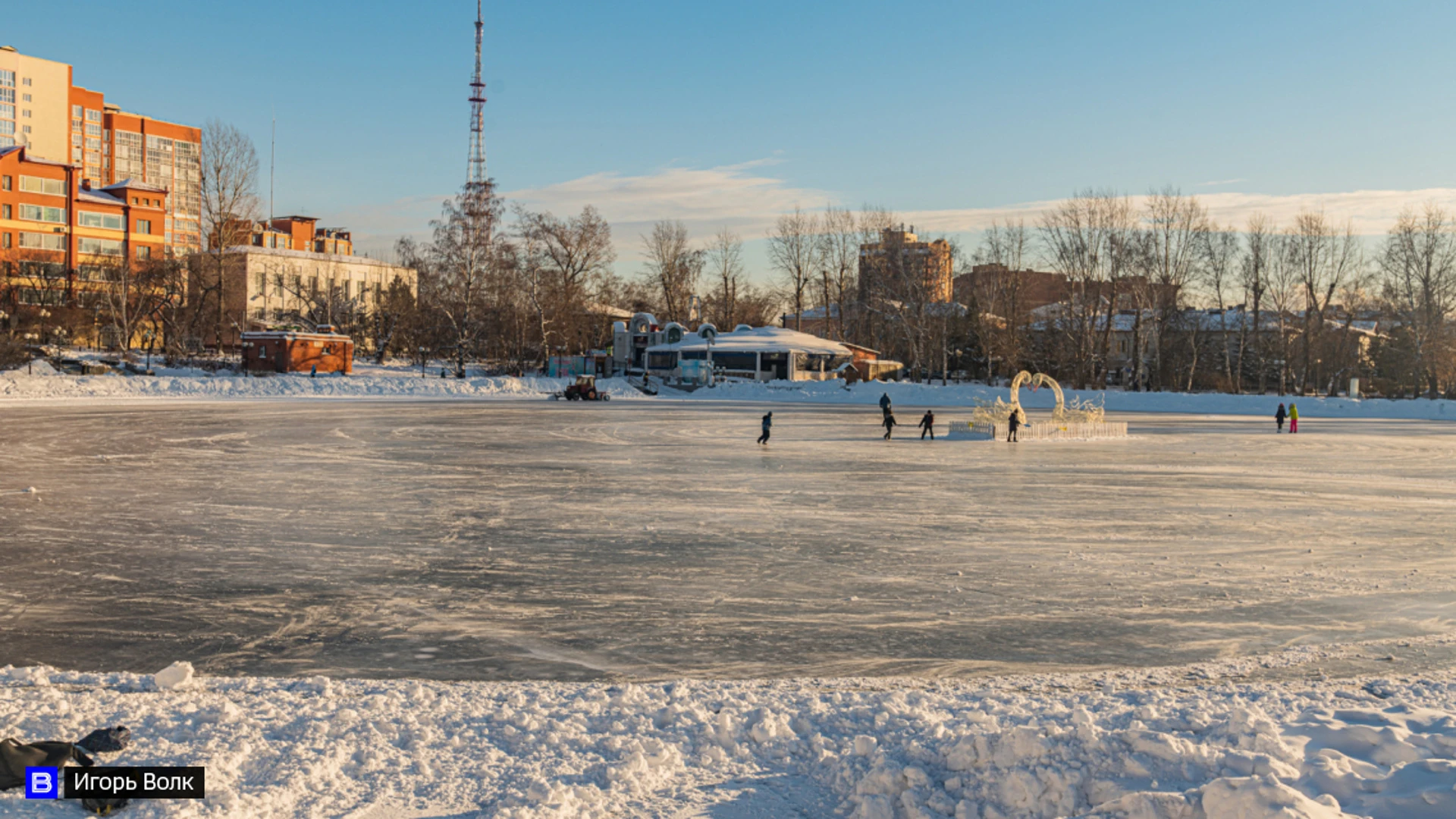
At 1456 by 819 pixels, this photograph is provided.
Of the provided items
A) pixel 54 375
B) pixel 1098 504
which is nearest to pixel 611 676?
pixel 1098 504

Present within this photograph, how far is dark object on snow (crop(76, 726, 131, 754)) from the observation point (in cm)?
512

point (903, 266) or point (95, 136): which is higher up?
point (95, 136)

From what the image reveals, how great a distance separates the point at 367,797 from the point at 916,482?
14.5 metres

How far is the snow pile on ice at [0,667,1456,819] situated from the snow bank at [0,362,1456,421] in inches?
1652

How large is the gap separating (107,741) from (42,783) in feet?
1.35

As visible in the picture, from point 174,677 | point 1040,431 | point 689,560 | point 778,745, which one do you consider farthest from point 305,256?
point 778,745

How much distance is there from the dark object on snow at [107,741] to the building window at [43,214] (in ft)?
266

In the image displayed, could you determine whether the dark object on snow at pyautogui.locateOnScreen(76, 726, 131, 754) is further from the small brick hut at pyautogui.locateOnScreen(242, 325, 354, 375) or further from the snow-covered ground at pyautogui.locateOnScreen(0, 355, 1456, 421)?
the small brick hut at pyautogui.locateOnScreen(242, 325, 354, 375)

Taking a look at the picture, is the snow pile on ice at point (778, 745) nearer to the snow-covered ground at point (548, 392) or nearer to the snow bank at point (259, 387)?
the snow bank at point (259, 387)

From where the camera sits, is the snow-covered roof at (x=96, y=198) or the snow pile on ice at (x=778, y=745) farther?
the snow-covered roof at (x=96, y=198)

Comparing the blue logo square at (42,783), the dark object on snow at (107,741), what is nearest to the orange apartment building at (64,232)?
the dark object on snow at (107,741)

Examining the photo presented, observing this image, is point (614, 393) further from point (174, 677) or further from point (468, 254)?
point (174, 677)

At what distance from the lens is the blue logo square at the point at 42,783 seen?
4715 millimetres

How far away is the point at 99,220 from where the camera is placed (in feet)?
245
